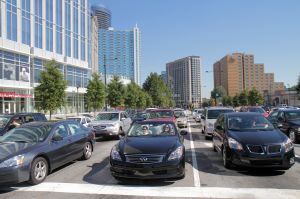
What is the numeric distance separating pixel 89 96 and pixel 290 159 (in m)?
40.0

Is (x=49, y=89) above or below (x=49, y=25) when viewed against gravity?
below

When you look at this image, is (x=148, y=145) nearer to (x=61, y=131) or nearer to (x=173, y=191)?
(x=173, y=191)

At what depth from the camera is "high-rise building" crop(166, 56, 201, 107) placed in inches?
6348

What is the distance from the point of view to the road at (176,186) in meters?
6.88

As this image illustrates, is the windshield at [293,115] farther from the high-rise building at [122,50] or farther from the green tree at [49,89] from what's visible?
the high-rise building at [122,50]

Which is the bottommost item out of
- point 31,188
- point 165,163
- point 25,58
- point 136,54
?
point 31,188

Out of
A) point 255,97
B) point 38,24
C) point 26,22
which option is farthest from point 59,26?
point 255,97

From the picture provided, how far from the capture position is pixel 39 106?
1297 inches

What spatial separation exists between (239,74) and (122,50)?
1850 inches

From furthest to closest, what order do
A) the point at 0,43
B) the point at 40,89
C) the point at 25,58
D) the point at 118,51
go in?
the point at 118,51, the point at 25,58, the point at 0,43, the point at 40,89

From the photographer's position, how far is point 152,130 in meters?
9.67

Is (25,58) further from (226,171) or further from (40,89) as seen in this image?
(226,171)

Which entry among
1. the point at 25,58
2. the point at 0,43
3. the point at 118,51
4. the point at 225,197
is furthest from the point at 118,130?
the point at 118,51

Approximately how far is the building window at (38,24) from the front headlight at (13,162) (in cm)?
4380
